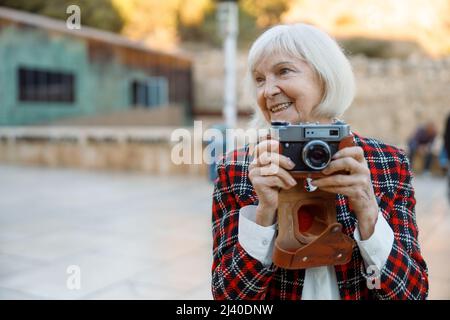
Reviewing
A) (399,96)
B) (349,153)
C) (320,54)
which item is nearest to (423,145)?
(320,54)

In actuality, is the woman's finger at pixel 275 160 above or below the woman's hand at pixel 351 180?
above

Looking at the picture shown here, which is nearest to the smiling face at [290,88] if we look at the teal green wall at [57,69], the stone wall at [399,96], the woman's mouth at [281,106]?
the woman's mouth at [281,106]

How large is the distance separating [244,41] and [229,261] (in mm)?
43635

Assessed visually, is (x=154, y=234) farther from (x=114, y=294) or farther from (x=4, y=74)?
(x=4, y=74)

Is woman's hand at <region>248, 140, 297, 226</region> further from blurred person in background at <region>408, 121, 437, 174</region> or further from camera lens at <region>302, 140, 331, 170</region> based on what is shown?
blurred person in background at <region>408, 121, 437, 174</region>

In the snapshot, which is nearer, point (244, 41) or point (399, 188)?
point (399, 188)

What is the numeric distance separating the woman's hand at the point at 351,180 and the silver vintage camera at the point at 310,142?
23mm

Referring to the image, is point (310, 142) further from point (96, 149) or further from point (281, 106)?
point (96, 149)

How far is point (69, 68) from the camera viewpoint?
68.5 ft

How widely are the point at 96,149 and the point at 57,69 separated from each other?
8.51 metres

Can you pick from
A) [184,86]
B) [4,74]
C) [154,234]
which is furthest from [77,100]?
[154,234]

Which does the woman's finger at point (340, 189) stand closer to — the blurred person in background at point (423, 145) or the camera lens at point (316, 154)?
the camera lens at point (316, 154)

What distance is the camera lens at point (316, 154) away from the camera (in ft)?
4.00

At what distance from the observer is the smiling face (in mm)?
1438
